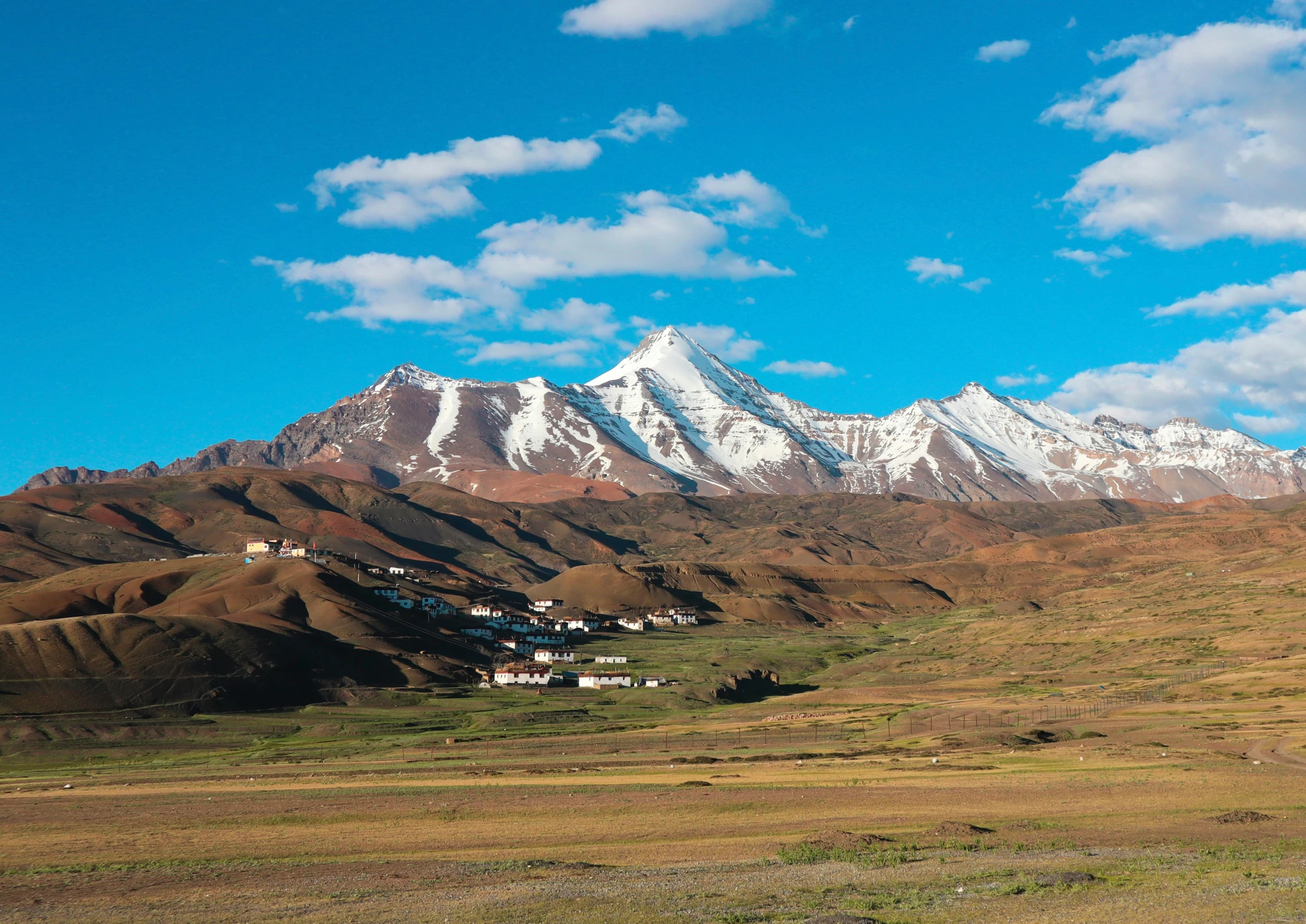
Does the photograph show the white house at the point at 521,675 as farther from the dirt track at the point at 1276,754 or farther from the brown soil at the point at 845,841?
the brown soil at the point at 845,841

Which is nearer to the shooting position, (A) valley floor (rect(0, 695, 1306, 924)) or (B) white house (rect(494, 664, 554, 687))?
(A) valley floor (rect(0, 695, 1306, 924))

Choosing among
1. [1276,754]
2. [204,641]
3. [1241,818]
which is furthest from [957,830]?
[204,641]

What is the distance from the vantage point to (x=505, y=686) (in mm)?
137250

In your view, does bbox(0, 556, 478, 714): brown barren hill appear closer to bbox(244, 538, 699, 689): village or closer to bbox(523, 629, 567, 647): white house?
bbox(244, 538, 699, 689): village

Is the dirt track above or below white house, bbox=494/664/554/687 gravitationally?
below

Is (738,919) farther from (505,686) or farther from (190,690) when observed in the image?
(505,686)

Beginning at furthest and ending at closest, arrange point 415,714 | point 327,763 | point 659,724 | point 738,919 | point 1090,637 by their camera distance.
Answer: point 1090,637, point 415,714, point 659,724, point 327,763, point 738,919

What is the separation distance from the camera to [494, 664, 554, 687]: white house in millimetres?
139375

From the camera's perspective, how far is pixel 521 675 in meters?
140

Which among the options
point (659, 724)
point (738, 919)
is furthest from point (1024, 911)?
point (659, 724)

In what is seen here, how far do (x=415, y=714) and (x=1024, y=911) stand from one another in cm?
9099

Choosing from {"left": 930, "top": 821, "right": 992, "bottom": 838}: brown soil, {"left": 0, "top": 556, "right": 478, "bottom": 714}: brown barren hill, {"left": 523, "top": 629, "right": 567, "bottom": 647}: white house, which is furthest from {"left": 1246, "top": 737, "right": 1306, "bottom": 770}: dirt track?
{"left": 523, "top": 629, "right": 567, "bottom": 647}: white house

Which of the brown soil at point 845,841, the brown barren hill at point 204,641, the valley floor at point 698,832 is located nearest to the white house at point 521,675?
the brown barren hill at point 204,641

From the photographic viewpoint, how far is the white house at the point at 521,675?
13938 centimetres
